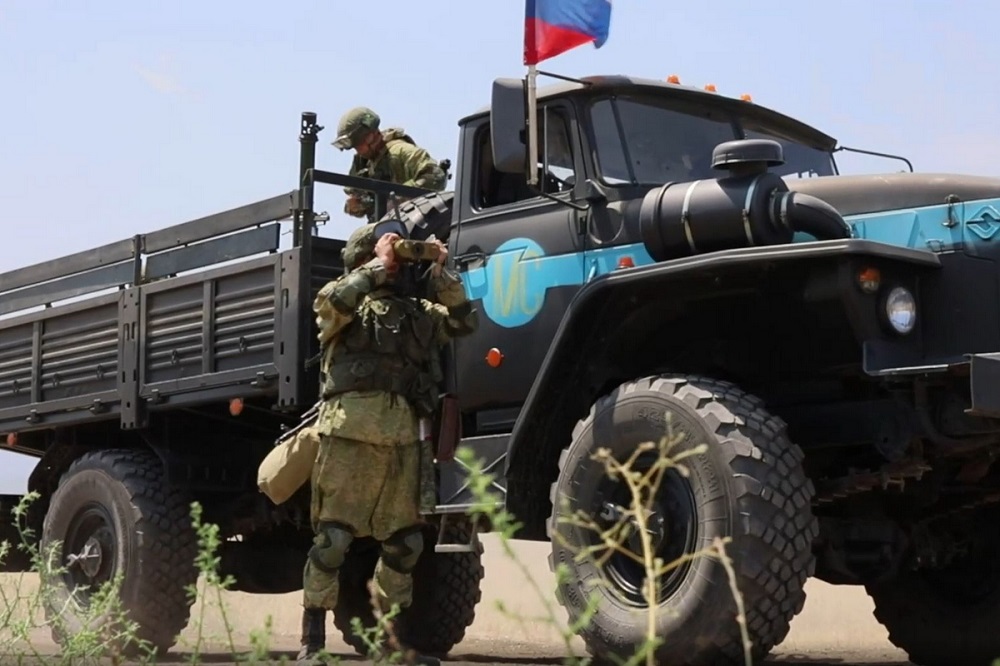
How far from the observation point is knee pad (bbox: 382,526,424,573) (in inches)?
230

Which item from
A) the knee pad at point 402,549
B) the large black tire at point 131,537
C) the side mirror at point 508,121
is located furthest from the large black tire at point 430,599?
the side mirror at point 508,121

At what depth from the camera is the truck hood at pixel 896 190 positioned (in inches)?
211

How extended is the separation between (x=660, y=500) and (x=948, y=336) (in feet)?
3.62

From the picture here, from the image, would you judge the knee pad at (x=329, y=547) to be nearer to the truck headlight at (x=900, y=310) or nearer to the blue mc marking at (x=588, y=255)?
the blue mc marking at (x=588, y=255)

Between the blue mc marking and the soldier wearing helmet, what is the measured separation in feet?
4.18

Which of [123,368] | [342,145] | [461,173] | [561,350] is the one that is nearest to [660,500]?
[561,350]

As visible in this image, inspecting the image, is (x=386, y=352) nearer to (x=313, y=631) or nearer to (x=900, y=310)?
(x=313, y=631)

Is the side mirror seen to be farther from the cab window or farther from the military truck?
the cab window

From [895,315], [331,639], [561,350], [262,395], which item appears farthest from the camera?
[331,639]

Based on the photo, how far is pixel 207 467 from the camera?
7.91 m

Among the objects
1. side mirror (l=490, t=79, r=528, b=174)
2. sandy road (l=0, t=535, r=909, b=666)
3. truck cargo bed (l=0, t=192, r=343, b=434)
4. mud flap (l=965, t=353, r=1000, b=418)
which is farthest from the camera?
sandy road (l=0, t=535, r=909, b=666)

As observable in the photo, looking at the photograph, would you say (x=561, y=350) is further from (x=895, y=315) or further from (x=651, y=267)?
(x=895, y=315)

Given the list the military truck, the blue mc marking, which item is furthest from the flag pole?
the blue mc marking

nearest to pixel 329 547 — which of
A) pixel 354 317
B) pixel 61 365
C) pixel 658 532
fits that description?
pixel 354 317
